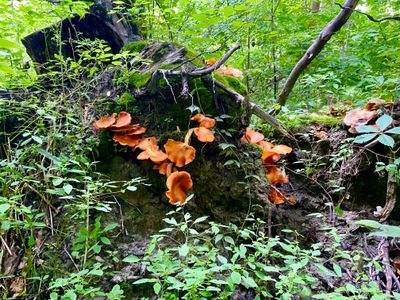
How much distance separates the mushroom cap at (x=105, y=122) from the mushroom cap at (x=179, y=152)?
0.61 metres

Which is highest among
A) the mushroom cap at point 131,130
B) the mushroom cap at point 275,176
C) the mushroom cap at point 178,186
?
the mushroom cap at point 131,130

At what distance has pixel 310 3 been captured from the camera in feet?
27.5

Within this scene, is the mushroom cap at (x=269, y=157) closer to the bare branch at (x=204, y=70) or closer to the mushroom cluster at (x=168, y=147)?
the mushroom cluster at (x=168, y=147)

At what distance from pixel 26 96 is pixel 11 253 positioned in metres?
1.90

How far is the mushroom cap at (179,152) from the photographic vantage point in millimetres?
2350

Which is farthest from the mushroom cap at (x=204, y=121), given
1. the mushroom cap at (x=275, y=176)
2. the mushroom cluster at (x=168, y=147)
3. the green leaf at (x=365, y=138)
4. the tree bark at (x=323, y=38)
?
the tree bark at (x=323, y=38)

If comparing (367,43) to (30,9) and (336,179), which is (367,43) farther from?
(30,9)

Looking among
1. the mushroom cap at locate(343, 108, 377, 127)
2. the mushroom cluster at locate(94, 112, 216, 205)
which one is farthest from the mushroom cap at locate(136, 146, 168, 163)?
the mushroom cap at locate(343, 108, 377, 127)

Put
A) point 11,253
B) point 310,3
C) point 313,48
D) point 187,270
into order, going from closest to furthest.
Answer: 1. point 187,270
2. point 11,253
3. point 313,48
4. point 310,3

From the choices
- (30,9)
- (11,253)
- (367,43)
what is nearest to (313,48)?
(367,43)

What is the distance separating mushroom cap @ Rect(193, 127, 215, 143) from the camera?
2.33m

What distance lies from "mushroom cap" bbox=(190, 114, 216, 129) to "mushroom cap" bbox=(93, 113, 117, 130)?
2.47 ft

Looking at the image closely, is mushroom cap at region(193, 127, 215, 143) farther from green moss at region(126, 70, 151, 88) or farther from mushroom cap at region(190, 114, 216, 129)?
green moss at region(126, 70, 151, 88)

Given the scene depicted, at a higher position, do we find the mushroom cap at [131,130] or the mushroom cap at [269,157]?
the mushroom cap at [131,130]
